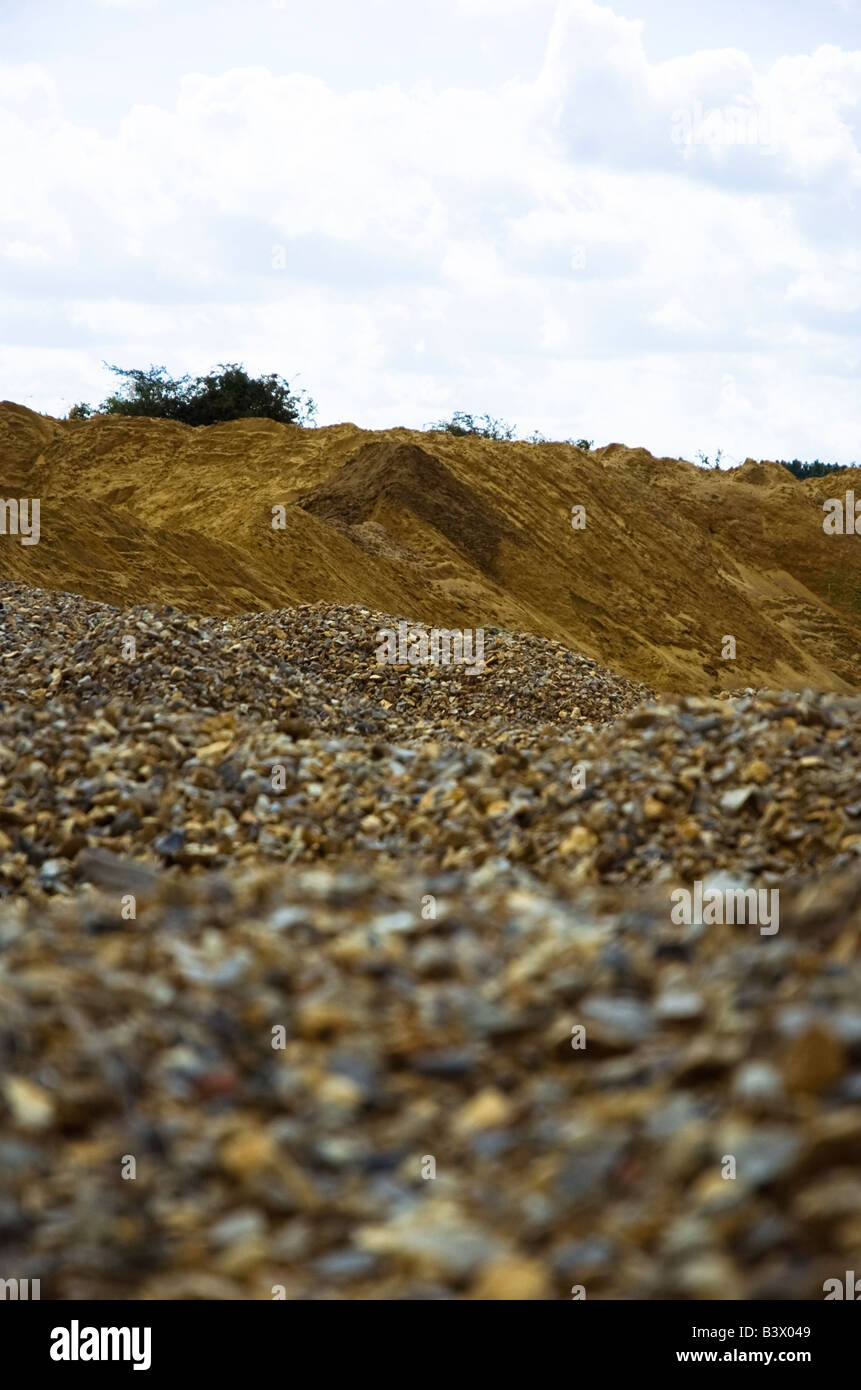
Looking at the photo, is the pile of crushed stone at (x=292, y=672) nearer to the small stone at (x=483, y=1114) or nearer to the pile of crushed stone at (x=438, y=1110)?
the pile of crushed stone at (x=438, y=1110)

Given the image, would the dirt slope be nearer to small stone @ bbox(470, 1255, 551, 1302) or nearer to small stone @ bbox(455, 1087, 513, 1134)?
small stone @ bbox(455, 1087, 513, 1134)

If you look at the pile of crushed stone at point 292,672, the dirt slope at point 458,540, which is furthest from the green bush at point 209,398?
the pile of crushed stone at point 292,672

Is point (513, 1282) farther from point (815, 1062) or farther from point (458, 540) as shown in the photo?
point (458, 540)

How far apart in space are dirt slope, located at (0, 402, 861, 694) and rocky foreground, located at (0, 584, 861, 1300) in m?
14.1

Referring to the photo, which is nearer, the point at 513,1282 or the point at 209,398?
the point at 513,1282

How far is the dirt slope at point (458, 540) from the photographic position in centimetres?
2209

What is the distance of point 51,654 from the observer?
12.0 m

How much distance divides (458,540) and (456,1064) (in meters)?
23.7

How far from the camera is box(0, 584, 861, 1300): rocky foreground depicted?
309 centimetres

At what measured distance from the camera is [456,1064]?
3773 mm

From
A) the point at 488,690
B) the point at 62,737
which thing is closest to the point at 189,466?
the point at 488,690

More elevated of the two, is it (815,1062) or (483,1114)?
(815,1062)

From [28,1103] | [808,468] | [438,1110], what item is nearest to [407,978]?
[438,1110]

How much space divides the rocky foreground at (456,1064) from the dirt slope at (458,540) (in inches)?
554
